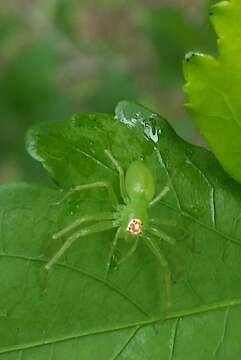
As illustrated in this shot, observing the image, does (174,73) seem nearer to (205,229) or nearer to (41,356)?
(205,229)

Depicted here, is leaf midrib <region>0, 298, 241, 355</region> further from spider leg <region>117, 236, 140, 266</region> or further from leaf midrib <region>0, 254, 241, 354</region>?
spider leg <region>117, 236, 140, 266</region>

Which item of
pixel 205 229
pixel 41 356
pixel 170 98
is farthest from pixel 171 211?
pixel 170 98

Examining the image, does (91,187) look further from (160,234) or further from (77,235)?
(160,234)

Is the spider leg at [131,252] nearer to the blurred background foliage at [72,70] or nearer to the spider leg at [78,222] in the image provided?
the spider leg at [78,222]

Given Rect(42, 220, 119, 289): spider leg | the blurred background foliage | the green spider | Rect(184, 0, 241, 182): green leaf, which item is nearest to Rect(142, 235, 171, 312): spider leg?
the green spider

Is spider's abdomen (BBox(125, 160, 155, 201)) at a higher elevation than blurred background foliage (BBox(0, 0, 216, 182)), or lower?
lower

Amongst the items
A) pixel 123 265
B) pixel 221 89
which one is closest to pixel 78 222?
pixel 123 265

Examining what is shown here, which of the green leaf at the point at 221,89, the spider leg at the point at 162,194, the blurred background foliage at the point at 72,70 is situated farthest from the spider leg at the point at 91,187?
the blurred background foliage at the point at 72,70
